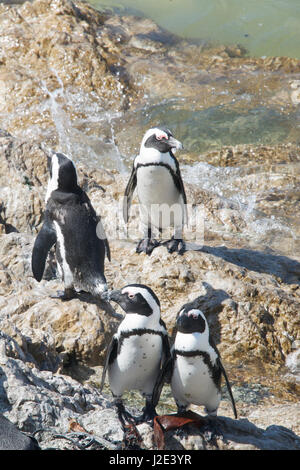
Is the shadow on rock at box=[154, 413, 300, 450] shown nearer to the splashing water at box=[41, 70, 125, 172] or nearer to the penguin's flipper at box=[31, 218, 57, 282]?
the penguin's flipper at box=[31, 218, 57, 282]

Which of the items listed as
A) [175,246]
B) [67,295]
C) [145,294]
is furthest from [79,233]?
[145,294]

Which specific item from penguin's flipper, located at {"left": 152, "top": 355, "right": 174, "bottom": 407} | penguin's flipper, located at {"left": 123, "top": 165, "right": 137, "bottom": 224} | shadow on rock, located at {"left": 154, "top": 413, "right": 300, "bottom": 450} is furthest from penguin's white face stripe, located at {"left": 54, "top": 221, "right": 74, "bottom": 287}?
shadow on rock, located at {"left": 154, "top": 413, "right": 300, "bottom": 450}

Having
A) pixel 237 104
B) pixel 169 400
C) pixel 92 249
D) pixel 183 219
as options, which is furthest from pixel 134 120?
pixel 169 400

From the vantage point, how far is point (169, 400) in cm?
385

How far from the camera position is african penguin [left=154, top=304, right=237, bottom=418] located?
9.85ft

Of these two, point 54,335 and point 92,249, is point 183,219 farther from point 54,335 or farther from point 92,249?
point 54,335

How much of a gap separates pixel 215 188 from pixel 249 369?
4226mm

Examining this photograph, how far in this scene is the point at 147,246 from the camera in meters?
5.02

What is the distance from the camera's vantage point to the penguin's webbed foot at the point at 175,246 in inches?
192

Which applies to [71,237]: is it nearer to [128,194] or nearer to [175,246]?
[175,246]

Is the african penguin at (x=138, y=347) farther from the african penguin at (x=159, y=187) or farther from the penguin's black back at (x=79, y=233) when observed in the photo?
the african penguin at (x=159, y=187)

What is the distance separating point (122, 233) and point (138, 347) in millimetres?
2749

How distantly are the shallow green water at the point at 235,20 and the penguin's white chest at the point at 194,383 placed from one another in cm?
1117

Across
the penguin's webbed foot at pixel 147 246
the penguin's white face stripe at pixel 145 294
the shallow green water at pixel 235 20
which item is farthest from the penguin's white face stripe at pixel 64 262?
the shallow green water at pixel 235 20
